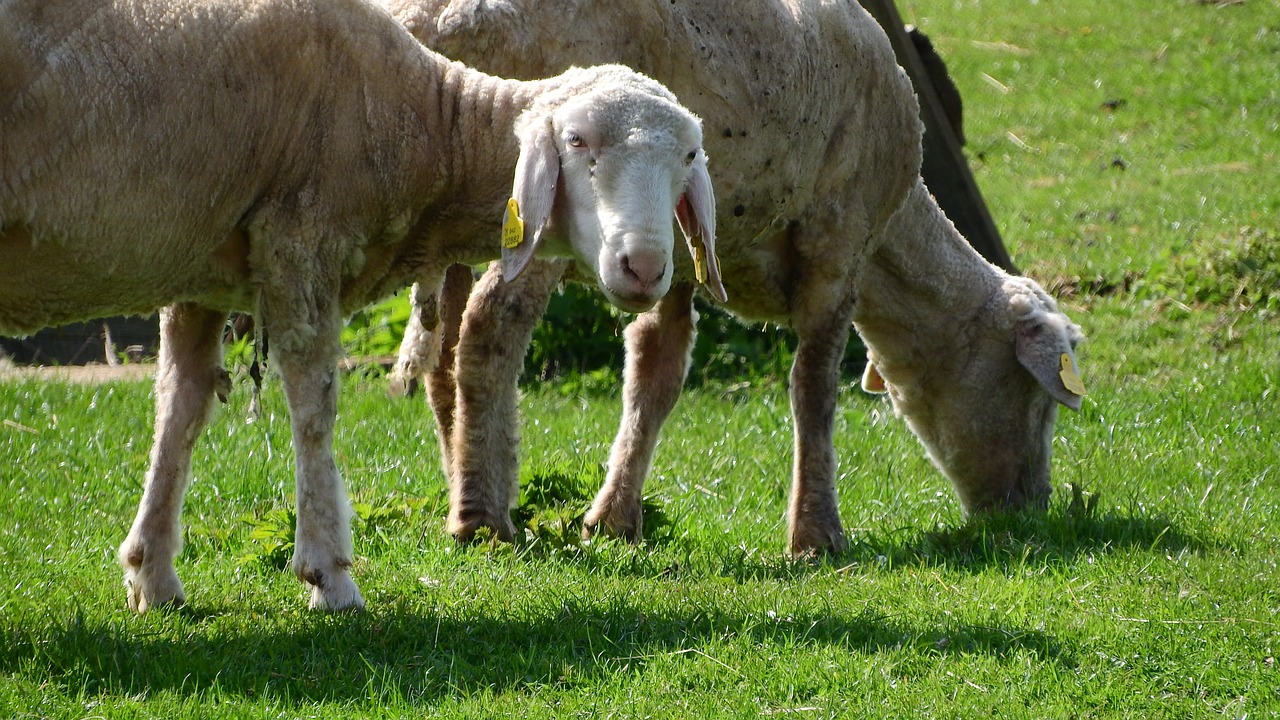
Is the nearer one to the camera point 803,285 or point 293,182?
point 293,182

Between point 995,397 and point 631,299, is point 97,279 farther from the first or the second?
point 995,397

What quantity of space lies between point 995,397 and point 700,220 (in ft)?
9.61

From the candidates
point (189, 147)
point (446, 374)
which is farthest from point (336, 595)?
point (446, 374)

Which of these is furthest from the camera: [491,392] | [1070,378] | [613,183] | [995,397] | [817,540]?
[995,397]

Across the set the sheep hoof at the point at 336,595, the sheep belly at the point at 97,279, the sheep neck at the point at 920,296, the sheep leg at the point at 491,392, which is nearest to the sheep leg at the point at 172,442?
the sheep belly at the point at 97,279

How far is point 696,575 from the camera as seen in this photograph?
5.32 meters

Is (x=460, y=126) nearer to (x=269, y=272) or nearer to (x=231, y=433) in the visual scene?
(x=269, y=272)

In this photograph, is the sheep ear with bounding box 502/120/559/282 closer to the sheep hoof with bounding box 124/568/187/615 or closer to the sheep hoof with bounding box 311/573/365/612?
the sheep hoof with bounding box 311/573/365/612

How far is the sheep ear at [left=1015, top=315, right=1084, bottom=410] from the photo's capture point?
258 inches

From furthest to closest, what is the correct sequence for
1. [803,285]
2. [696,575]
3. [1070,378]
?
1. [1070,378]
2. [803,285]
3. [696,575]

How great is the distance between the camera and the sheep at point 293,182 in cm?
405

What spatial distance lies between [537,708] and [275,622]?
100 centimetres

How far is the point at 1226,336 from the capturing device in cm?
980

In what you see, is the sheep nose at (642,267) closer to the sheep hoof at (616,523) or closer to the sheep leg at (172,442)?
the sheep leg at (172,442)
